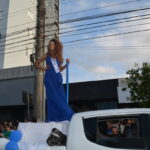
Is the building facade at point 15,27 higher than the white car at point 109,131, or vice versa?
the building facade at point 15,27

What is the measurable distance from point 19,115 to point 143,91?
9962 mm

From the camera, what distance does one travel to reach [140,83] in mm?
15922

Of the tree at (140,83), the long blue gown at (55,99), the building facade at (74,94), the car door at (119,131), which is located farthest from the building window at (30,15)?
the car door at (119,131)

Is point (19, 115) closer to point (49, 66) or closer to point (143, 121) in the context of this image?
point (49, 66)

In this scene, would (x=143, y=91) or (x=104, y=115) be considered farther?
(x=143, y=91)

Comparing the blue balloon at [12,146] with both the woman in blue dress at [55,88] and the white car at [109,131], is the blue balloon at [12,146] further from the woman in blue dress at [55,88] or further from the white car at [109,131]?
the woman in blue dress at [55,88]

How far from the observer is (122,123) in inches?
168

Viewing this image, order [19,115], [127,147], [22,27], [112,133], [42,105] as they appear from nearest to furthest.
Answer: [127,147], [112,133], [42,105], [19,115], [22,27]

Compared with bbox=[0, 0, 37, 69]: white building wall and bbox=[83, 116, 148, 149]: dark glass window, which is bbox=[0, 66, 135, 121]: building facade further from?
bbox=[83, 116, 148, 149]: dark glass window

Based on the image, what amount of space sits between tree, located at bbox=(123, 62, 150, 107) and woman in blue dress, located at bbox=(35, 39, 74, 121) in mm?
9485

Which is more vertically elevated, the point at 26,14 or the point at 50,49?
the point at 26,14

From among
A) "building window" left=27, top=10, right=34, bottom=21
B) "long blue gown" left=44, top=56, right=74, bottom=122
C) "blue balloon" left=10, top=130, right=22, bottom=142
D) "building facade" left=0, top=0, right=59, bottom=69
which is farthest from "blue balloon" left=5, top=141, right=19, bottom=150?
"building window" left=27, top=10, right=34, bottom=21

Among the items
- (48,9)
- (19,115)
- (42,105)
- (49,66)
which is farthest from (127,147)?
(48,9)

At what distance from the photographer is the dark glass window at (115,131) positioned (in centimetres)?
407
